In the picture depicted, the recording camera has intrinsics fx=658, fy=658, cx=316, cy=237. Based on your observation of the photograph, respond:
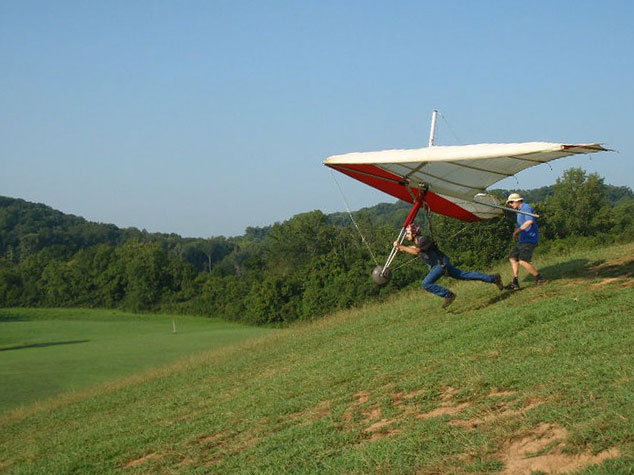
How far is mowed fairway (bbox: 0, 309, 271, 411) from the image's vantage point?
20587 mm

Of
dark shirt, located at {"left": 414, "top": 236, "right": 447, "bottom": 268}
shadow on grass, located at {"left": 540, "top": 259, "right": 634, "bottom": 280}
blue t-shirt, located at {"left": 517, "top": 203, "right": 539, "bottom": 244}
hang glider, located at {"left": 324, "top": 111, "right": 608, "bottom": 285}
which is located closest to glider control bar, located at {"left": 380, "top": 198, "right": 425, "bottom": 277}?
hang glider, located at {"left": 324, "top": 111, "right": 608, "bottom": 285}

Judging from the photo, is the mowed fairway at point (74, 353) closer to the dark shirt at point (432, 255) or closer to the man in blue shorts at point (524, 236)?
the dark shirt at point (432, 255)

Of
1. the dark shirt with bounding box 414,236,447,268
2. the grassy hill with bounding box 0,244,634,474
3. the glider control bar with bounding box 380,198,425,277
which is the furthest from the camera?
the glider control bar with bounding box 380,198,425,277

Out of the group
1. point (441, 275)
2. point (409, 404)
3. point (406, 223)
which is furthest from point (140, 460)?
point (406, 223)

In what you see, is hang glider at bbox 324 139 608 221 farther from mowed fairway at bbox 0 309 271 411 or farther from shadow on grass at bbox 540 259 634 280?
mowed fairway at bbox 0 309 271 411

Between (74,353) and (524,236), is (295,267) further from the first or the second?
(524,236)

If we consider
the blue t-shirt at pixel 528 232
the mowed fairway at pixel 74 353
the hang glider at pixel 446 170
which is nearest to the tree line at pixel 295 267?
the mowed fairway at pixel 74 353

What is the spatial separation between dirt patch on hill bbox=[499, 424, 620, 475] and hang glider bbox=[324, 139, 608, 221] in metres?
5.01

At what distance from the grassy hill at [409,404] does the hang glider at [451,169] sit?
82.8 inches

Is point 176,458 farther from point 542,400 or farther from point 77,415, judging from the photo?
point 77,415

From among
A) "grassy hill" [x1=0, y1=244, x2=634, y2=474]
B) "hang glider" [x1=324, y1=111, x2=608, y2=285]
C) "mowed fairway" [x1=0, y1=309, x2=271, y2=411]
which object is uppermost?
"hang glider" [x1=324, y1=111, x2=608, y2=285]

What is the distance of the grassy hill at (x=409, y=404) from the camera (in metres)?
5.18

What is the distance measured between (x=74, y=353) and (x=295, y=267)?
52.9 m

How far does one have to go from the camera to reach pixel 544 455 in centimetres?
478
